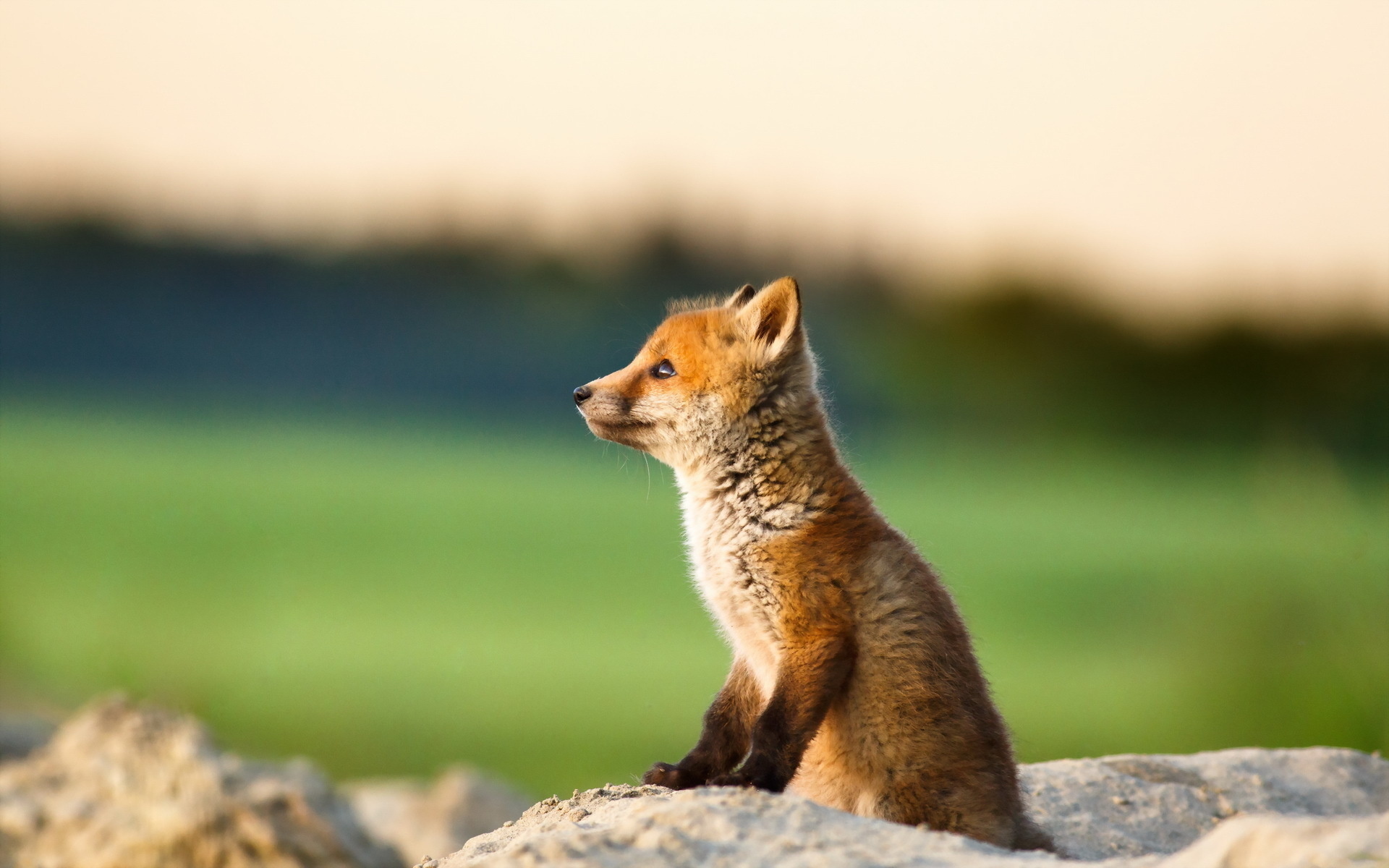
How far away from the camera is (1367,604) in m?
10.3

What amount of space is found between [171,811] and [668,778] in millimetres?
3102

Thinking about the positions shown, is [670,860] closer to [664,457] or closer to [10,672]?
[664,457]

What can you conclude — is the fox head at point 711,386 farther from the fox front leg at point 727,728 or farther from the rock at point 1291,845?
the rock at point 1291,845

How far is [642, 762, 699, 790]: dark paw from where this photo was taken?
465 centimetres

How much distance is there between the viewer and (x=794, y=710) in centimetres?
425

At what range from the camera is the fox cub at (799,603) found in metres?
4.41

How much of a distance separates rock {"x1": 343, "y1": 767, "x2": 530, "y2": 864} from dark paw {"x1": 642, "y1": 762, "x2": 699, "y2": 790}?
3442mm

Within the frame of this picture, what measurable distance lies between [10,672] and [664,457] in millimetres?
10427

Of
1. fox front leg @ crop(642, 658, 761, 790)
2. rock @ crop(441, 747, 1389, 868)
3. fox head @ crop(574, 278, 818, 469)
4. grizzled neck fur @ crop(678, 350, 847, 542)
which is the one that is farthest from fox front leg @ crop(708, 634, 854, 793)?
fox head @ crop(574, 278, 818, 469)

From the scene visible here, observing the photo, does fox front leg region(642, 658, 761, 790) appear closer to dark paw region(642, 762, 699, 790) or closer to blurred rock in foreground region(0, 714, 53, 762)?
dark paw region(642, 762, 699, 790)

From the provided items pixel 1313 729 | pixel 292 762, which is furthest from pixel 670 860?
pixel 1313 729

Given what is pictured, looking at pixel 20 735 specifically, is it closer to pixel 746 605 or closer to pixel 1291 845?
pixel 746 605

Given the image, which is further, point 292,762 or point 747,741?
point 292,762

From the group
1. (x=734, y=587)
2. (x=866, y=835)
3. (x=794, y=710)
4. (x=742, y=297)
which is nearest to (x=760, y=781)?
(x=794, y=710)
